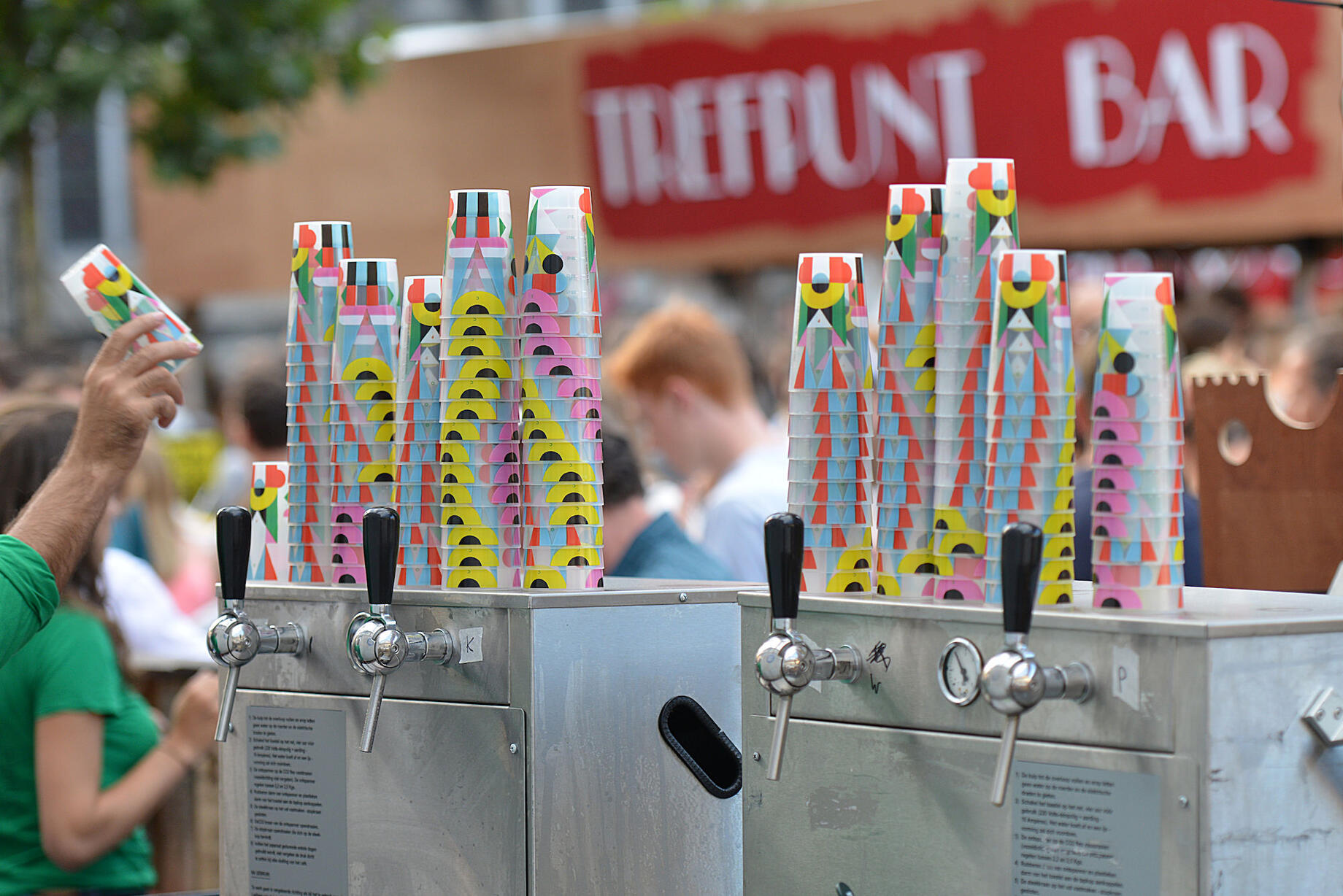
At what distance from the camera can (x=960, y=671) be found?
1.41 m

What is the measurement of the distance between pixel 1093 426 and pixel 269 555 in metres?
1.07

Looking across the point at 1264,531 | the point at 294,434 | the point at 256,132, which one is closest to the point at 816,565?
the point at 294,434

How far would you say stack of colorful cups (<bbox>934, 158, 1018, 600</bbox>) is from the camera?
4.87 feet

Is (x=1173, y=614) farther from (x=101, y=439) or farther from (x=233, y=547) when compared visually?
(x=101, y=439)

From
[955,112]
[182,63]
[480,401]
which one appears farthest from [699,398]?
[182,63]

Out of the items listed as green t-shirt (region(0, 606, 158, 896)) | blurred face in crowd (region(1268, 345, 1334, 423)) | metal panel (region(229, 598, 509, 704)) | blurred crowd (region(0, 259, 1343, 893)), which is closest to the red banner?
blurred crowd (region(0, 259, 1343, 893))

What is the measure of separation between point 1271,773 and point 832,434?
0.52m

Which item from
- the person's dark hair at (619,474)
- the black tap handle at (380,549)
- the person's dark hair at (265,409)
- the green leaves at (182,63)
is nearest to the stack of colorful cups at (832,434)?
the black tap handle at (380,549)

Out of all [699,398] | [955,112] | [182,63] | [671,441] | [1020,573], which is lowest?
[1020,573]

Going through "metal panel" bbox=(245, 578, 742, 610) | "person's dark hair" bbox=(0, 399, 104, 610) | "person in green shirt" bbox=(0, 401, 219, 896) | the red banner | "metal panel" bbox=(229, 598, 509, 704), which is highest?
the red banner

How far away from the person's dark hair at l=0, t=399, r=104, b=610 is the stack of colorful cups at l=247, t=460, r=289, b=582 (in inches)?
23.9

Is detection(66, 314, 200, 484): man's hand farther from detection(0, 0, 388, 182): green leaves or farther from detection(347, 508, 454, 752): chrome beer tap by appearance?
detection(0, 0, 388, 182): green leaves

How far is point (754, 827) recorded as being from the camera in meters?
1.60

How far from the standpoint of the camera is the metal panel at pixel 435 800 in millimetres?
1676
